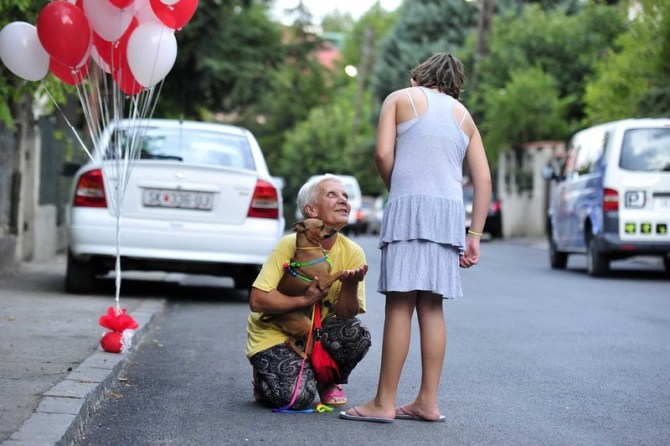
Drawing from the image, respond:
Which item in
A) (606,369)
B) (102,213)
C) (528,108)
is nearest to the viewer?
(606,369)

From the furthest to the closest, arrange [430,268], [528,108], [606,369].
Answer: [528,108]
[606,369]
[430,268]

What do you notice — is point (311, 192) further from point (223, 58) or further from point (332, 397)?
point (223, 58)

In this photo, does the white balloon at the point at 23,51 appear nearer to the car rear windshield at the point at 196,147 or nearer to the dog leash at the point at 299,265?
the dog leash at the point at 299,265

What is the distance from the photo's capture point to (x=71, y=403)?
Answer: 19.0ft

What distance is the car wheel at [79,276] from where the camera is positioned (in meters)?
11.9

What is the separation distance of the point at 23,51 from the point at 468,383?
352 cm

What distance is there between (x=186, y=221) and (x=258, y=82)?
529 inches

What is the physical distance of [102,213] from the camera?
37.7 feet

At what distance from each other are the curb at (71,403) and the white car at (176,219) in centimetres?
366

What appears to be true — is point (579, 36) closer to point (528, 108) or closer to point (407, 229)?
point (528, 108)

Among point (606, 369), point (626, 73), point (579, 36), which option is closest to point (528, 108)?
point (579, 36)

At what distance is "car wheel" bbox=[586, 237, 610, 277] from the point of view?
17.3 m

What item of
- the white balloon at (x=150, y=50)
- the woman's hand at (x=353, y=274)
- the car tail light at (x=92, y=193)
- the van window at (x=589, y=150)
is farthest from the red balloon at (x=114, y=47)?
the van window at (x=589, y=150)

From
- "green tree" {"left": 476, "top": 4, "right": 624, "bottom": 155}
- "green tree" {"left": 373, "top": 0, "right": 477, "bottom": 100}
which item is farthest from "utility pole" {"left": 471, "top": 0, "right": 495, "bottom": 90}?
"green tree" {"left": 373, "top": 0, "right": 477, "bottom": 100}
